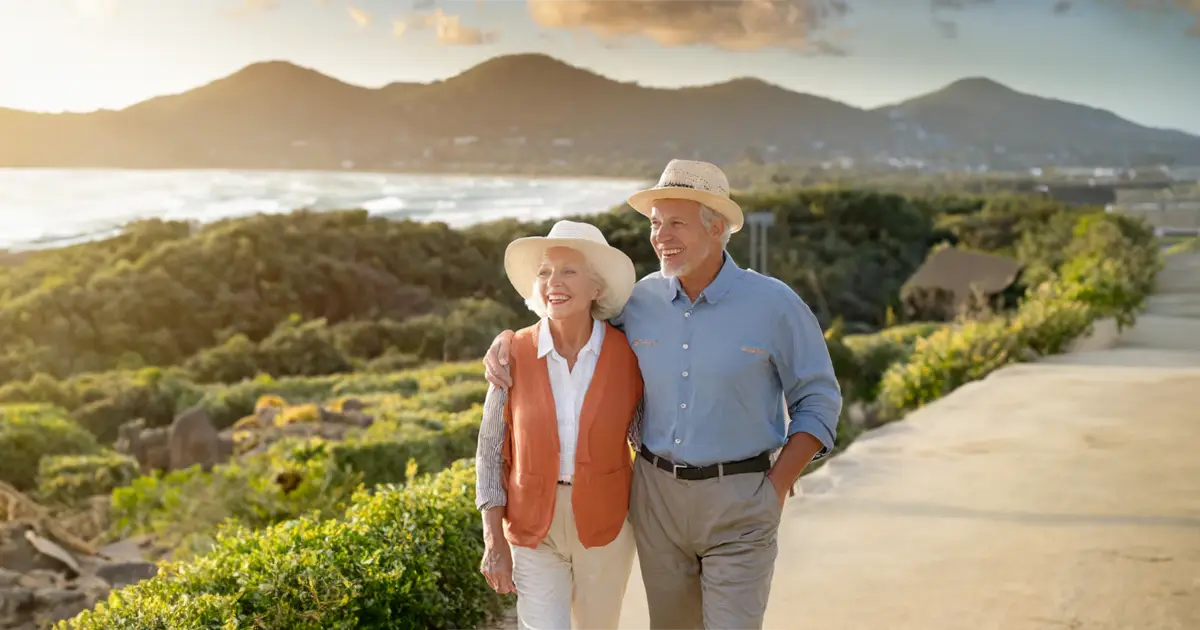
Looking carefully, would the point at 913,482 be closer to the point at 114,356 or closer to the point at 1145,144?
the point at 114,356

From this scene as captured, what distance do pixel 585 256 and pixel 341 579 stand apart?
4.75 feet

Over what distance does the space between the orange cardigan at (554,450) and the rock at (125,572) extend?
5.00m

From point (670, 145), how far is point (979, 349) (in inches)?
1722

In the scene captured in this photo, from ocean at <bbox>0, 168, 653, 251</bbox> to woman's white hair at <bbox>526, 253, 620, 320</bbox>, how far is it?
36.1m

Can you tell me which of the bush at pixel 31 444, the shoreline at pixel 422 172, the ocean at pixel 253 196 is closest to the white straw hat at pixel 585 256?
the bush at pixel 31 444

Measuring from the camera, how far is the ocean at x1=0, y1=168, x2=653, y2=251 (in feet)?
124

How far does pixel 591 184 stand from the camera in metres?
50.8

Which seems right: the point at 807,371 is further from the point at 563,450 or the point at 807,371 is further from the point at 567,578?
the point at 567,578

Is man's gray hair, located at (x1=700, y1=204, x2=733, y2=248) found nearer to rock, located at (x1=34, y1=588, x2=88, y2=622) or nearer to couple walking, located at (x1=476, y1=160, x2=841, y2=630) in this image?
couple walking, located at (x1=476, y1=160, x2=841, y2=630)

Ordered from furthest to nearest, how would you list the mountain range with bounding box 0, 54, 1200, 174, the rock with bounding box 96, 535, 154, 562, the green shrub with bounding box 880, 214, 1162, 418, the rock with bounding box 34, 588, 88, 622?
the mountain range with bounding box 0, 54, 1200, 174, the green shrub with bounding box 880, 214, 1162, 418, the rock with bounding box 96, 535, 154, 562, the rock with bounding box 34, 588, 88, 622

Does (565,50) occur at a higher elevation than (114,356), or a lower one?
higher

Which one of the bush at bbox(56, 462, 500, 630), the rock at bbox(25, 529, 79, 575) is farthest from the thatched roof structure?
the bush at bbox(56, 462, 500, 630)

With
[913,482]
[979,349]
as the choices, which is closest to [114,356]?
[979,349]

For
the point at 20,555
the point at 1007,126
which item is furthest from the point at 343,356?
the point at 1007,126
